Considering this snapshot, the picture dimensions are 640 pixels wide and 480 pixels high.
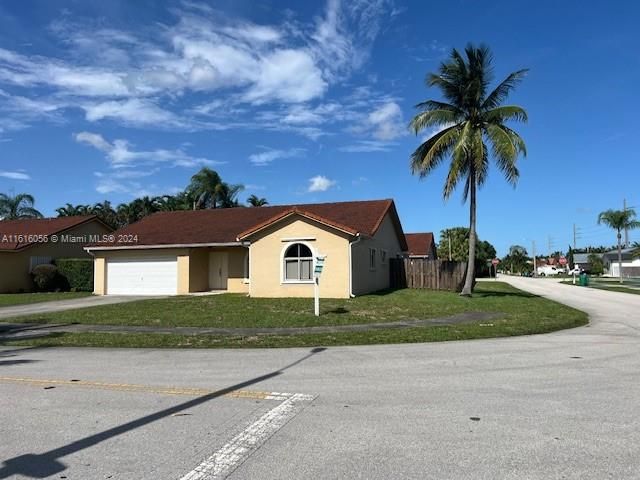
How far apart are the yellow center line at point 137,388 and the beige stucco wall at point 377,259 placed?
15.3 meters

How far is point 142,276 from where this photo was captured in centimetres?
2709

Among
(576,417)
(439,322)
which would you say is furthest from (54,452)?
(439,322)

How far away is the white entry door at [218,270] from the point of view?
89.7 ft

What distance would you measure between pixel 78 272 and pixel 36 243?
12.7 ft

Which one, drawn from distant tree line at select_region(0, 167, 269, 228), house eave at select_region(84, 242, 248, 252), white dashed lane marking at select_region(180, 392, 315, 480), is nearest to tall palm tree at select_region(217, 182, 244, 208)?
distant tree line at select_region(0, 167, 269, 228)

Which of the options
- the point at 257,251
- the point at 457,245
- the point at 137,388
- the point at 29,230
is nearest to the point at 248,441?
the point at 137,388

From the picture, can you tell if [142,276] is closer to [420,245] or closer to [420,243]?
[420,245]

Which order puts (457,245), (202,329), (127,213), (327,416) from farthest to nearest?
1. (457,245)
2. (127,213)
3. (202,329)
4. (327,416)

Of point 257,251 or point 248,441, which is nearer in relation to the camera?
point 248,441

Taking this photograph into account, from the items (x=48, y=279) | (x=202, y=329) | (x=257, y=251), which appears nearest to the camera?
(x=202, y=329)

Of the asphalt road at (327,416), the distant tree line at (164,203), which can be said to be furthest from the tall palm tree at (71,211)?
the asphalt road at (327,416)

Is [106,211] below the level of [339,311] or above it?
above

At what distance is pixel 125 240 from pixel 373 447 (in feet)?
83.5

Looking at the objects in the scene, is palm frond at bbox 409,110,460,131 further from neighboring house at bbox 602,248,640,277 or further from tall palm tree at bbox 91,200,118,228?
neighboring house at bbox 602,248,640,277
